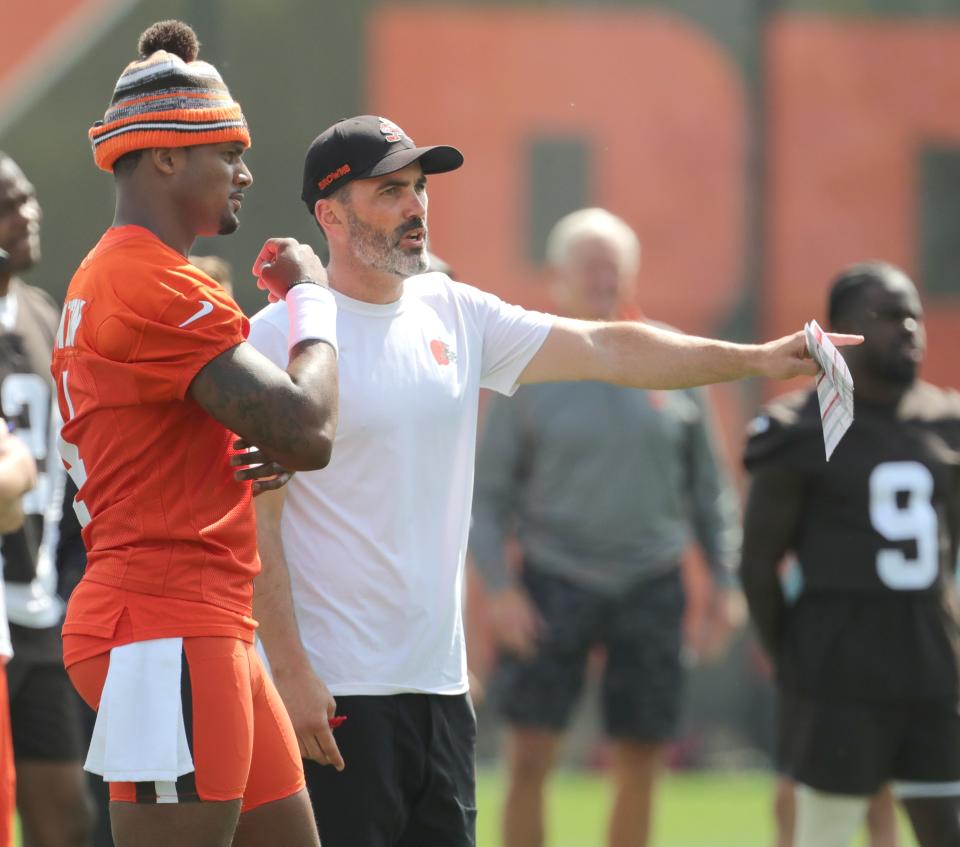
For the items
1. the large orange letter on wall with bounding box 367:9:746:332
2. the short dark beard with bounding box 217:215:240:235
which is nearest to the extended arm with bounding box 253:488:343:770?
the short dark beard with bounding box 217:215:240:235

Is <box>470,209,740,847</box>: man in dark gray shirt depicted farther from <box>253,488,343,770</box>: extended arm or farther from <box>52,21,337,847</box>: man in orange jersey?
<box>52,21,337,847</box>: man in orange jersey

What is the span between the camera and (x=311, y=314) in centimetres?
342

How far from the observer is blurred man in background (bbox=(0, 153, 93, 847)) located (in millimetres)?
5473

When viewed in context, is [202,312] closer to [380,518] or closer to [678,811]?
[380,518]

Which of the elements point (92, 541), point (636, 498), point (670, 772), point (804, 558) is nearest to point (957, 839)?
point (804, 558)

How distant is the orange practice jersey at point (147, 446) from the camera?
3168 millimetres

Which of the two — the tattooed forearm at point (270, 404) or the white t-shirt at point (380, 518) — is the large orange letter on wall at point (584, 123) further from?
the tattooed forearm at point (270, 404)

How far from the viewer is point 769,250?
1055 centimetres

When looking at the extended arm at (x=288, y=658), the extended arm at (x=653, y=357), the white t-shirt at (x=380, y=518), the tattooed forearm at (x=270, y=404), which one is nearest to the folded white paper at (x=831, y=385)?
the extended arm at (x=653, y=357)

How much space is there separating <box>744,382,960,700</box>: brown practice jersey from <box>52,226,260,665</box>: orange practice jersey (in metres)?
2.50

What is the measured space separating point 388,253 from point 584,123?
663cm

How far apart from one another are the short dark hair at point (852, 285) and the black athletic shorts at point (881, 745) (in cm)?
121

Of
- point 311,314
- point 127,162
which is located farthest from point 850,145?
point 127,162

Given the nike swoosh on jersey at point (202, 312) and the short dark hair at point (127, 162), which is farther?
the short dark hair at point (127, 162)
